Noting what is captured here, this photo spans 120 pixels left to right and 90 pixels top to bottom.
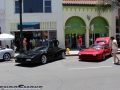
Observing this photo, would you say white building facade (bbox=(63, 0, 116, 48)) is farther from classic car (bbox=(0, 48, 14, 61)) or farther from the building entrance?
classic car (bbox=(0, 48, 14, 61))

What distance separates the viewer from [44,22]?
2200cm

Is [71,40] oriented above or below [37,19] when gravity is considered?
below

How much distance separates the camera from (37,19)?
21734mm

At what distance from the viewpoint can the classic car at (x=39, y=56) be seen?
11727 millimetres

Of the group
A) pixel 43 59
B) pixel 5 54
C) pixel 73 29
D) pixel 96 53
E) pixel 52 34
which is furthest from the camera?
pixel 73 29

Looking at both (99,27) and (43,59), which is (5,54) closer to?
(43,59)

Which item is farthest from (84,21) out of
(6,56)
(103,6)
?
(6,56)

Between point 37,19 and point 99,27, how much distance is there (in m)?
7.78

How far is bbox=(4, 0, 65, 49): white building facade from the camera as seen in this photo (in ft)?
70.6

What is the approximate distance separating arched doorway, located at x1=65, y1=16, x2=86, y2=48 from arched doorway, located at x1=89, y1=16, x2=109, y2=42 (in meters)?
1.15

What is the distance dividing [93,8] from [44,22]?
6.15 m

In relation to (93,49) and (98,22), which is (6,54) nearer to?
(93,49)

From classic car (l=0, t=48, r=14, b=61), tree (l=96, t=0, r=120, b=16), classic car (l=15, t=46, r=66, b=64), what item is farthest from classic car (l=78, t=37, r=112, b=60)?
tree (l=96, t=0, r=120, b=16)

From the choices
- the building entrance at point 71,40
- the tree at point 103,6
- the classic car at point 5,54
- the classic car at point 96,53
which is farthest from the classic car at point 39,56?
the tree at point 103,6
